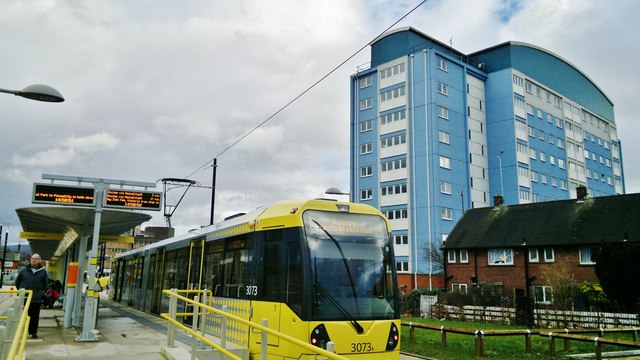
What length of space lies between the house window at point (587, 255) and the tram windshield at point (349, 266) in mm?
28318

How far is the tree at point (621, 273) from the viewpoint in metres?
25.8

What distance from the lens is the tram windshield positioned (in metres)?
8.91

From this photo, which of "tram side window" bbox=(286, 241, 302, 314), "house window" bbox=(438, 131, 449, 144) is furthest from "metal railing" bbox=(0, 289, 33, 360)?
"house window" bbox=(438, 131, 449, 144)

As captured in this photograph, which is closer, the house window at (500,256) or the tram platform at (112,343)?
the tram platform at (112,343)

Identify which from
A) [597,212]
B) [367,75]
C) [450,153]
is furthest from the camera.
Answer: [367,75]

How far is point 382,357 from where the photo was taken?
358 inches

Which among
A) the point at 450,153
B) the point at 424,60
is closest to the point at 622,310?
the point at 450,153

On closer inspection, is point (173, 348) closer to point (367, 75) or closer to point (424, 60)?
point (424, 60)

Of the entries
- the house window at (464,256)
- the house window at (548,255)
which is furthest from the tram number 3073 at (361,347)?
the house window at (464,256)

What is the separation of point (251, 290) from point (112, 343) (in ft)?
14.9

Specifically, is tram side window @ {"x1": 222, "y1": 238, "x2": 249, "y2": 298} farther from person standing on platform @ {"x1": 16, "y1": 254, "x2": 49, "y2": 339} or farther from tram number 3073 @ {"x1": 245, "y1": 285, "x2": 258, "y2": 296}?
person standing on platform @ {"x1": 16, "y1": 254, "x2": 49, "y2": 339}

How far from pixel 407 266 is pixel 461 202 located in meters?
9.42

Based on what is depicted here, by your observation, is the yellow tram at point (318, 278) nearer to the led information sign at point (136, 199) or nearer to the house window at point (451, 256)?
the led information sign at point (136, 199)

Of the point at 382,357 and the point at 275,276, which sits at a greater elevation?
the point at 275,276
